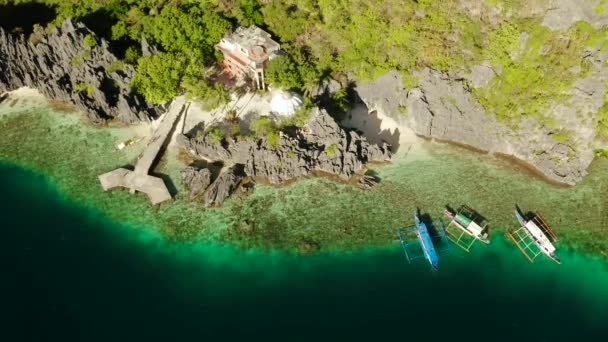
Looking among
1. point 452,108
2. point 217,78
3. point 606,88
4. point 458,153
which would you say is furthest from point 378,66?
point 606,88

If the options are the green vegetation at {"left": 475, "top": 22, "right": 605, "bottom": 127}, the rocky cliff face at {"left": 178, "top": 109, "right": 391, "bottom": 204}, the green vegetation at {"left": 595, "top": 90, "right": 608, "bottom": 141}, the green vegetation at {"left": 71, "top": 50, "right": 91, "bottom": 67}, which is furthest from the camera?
the green vegetation at {"left": 71, "top": 50, "right": 91, "bottom": 67}

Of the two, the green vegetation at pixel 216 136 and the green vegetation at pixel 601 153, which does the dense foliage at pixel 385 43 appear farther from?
the green vegetation at pixel 216 136

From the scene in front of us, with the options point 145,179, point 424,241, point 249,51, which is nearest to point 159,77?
point 249,51

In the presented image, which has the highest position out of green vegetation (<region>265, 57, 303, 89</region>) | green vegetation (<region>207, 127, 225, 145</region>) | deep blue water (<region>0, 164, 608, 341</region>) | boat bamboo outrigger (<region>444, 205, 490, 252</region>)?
green vegetation (<region>265, 57, 303, 89</region>)

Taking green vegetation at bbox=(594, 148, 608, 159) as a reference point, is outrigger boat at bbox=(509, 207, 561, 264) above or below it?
below

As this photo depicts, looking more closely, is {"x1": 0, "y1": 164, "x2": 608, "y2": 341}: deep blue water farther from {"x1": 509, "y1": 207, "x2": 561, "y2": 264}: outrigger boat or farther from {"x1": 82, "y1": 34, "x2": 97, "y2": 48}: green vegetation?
{"x1": 82, "y1": 34, "x2": 97, "y2": 48}: green vegetation

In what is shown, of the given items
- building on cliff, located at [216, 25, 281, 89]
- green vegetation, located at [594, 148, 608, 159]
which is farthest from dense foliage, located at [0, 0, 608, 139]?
green vegetation, located at [594, 148, 608, 159]

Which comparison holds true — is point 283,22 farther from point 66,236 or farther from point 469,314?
point 469,314
